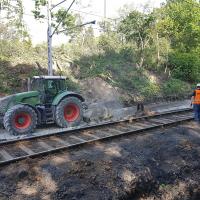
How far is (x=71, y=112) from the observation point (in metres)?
12.9

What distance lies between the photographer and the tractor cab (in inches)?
483

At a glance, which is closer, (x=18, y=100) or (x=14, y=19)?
(x=18, y=100)

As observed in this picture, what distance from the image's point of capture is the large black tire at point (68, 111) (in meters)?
12.1

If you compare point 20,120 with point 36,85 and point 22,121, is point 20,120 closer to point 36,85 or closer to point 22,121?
point 22,121

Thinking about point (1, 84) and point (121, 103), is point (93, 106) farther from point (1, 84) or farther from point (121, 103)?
point (1, 84)

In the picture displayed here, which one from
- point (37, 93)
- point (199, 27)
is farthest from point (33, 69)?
point (199, 27)

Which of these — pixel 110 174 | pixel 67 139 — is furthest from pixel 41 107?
pixel 110 174

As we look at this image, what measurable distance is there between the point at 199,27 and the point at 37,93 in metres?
18.3

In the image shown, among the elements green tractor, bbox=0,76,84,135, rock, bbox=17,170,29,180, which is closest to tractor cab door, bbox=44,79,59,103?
green tractor, bbox=0,76,84,135

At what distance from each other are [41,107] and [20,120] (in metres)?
1.13

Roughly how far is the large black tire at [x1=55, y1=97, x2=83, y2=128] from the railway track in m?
1.27

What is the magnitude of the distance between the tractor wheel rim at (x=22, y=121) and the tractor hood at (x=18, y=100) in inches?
25.4

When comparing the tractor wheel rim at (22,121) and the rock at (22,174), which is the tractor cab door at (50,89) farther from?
the rock at (22,174)

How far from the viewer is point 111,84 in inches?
779
